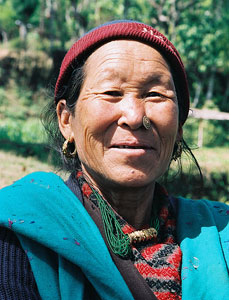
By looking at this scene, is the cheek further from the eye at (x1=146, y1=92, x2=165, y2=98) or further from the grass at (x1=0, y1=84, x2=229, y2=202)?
the grass at (x1=0, y1=84, x2=229, y2=202)

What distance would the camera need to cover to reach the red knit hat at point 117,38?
5.60 feet

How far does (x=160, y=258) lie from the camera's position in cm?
164

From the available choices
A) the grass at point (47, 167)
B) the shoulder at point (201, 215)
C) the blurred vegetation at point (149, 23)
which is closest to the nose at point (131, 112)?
the shoulder at point (201, 215)

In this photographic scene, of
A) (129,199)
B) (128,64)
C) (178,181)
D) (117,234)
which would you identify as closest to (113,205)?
(129,199)

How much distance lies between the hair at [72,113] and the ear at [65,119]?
34 mm

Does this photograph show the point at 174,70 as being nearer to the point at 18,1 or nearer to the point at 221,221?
the point at 221,221

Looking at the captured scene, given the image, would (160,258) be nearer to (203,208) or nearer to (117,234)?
(117,234)

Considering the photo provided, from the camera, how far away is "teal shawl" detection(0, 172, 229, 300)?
1.38 metres

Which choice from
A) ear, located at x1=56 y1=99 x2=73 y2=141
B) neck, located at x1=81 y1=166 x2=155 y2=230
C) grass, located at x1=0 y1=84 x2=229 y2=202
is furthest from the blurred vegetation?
neck, located at x1=81 y1=166 x2=155 y2=230

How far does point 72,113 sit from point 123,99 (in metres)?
0.34

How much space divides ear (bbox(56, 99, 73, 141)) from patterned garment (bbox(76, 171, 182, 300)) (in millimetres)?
234

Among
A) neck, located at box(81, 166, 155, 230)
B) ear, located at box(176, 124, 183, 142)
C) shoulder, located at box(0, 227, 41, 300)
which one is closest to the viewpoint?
shoulder, located at box(0, 227, 41, 300)

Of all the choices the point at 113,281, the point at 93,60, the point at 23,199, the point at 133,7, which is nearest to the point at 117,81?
→ the point at 93,60

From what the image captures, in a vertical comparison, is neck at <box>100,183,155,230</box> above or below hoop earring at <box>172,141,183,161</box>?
below
